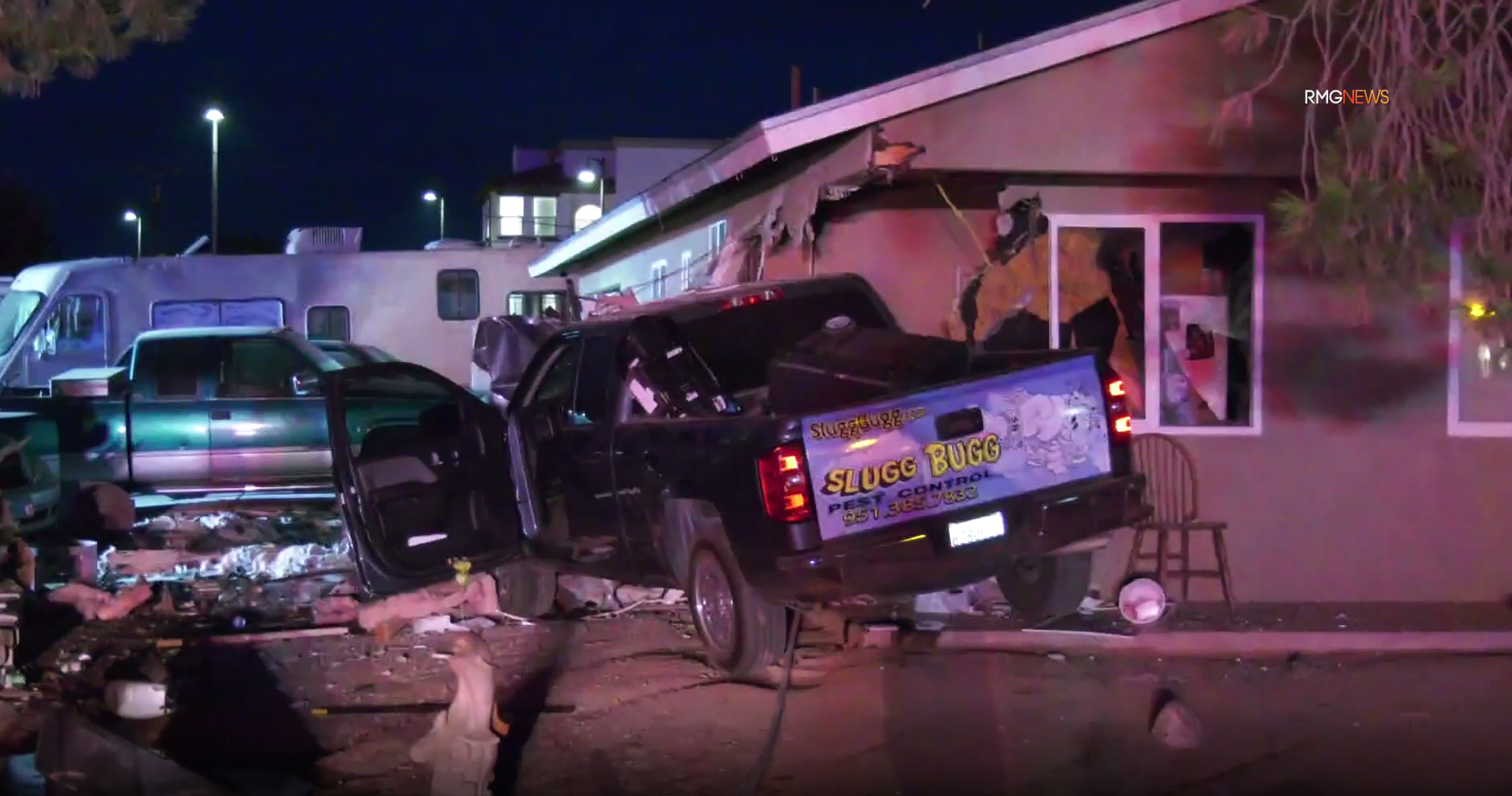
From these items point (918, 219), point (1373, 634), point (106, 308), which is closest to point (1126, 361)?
point (918, 219)

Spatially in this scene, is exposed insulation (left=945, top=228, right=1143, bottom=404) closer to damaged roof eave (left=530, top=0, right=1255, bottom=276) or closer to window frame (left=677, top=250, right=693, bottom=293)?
damaged roof eave (left=530, top=0, right=1255, bottom=276)

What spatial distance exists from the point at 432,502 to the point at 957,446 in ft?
11.6

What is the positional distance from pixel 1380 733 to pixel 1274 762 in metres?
0.83

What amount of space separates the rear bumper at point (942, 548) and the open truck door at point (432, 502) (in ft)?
8.48

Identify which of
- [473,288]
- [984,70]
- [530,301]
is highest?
[984,70]

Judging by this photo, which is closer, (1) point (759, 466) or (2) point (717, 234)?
(1) point (759, 466)

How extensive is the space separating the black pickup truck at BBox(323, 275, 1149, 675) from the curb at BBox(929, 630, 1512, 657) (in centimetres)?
26

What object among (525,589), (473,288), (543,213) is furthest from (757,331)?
(543,213)

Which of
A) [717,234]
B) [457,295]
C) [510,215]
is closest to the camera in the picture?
[717,234]

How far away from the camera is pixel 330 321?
76.1ft

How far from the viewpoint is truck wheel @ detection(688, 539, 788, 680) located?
25.5ft

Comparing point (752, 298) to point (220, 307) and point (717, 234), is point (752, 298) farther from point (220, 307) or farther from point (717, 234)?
point (220, 307)

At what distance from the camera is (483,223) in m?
50.5

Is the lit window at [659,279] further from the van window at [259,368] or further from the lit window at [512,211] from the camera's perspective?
the lit window at [512,211]
